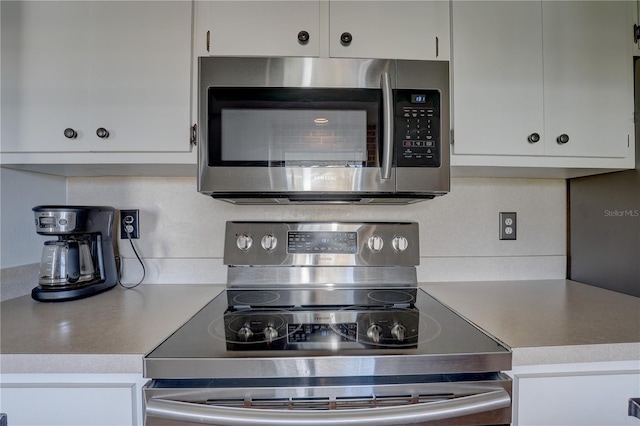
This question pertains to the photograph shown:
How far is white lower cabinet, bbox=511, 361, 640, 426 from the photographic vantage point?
2.33ft

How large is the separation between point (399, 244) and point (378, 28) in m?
0.76

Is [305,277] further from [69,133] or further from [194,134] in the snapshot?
[69,133]

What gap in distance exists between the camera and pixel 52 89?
97cm

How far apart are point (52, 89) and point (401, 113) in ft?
3.61

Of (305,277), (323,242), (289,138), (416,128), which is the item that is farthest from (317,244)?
(416,128)

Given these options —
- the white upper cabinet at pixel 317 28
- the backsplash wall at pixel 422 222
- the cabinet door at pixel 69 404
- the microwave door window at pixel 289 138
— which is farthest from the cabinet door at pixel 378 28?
the cabinet door at pixel 69 404

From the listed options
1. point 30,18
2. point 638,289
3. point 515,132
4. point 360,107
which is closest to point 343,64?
point 360,107

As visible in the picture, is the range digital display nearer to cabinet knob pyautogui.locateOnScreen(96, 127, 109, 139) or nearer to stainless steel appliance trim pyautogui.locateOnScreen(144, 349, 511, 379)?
stainless steel appliance trim pyautogui.locateOnScreen(144, 349, 511, 379)

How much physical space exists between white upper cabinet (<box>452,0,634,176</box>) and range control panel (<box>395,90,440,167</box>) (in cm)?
16

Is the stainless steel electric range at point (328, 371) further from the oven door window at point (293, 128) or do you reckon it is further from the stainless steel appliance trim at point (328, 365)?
the oven door window at point (293, 128)

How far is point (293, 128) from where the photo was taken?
907 mm

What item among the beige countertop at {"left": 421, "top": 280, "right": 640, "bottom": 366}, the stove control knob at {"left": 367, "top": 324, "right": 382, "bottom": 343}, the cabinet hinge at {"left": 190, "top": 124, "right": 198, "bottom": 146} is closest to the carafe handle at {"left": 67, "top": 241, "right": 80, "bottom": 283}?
the cabinet hinge at {"left": 190, "top": 124, "right": 198, "bottom": 146}

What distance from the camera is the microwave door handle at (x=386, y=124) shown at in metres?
0.88

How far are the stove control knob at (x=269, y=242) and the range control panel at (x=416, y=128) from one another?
0.56 metres
